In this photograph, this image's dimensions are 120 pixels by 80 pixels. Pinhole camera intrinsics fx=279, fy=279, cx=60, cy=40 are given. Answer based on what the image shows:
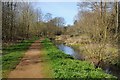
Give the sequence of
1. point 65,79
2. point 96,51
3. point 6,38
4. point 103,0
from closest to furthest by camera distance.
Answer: point 65,79
point 96,51
point 103,0
point 6,38

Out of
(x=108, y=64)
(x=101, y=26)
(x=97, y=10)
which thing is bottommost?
(x=108, y=64)

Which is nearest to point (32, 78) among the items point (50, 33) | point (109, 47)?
point (109, 47)

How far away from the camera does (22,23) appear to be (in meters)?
63.6

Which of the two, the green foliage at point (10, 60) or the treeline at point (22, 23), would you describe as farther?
the treeline at point (22, 23)

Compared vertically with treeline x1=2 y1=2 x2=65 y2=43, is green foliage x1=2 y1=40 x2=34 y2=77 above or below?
below

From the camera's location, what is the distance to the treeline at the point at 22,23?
1691 inches

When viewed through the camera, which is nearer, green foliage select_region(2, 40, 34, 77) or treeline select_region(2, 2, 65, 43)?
green foliage select_region(2, 40, 34, 77)

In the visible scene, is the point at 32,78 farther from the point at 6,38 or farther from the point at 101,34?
the point at 6,38

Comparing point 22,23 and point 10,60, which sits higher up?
point 22,23

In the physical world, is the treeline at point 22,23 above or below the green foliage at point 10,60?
above

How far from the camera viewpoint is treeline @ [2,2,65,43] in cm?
4294

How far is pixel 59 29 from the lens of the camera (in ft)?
367

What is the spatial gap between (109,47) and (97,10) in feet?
18.9

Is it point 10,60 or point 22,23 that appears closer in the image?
point 10,60
